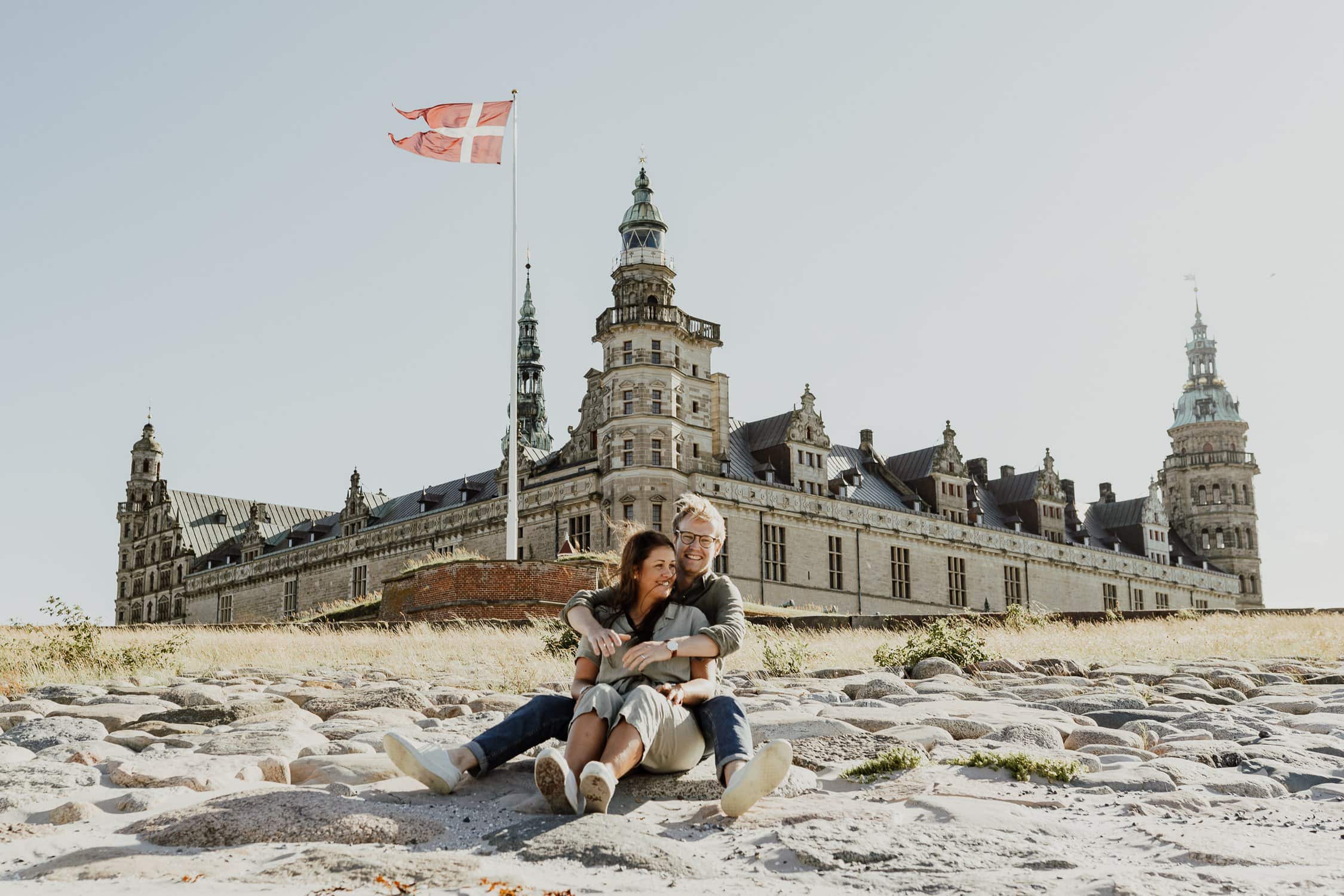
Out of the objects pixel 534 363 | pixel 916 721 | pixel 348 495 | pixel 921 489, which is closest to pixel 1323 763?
pixel 916 721

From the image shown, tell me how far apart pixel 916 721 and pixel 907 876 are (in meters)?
3.08

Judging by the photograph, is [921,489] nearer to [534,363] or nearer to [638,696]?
[534,363]

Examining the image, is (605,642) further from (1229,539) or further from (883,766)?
(1229,539)

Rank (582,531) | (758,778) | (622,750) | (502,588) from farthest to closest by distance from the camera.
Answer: (582,531), (502,588), (622,750), (758,778)

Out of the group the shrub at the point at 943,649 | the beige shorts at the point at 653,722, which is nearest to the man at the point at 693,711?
the beige shorts at the point at 653,722

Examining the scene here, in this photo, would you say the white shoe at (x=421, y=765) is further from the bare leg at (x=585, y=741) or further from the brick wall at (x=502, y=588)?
the brick wall at (x=502, y=588)

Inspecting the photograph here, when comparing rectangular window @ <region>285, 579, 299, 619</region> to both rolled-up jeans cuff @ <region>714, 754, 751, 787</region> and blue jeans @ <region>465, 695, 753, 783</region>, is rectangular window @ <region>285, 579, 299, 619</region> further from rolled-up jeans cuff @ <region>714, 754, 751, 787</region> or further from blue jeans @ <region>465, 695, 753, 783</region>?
rolled-up jeans cuff @ <region>714, 754, 751, 787</region>

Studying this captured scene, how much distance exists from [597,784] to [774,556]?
127 feet

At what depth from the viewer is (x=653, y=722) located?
5648 millimetres

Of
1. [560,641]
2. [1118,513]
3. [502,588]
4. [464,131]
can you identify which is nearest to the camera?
[560,641]

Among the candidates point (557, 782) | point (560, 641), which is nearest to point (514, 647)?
point (560, 641)

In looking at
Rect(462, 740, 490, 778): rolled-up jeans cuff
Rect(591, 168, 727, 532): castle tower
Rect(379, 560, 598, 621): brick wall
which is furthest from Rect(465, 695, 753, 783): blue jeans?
Rect(591, 168, 727, 532): castle tower

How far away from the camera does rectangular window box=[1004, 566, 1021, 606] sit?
2076 inches

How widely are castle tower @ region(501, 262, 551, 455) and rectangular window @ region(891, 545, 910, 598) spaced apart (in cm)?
3280
